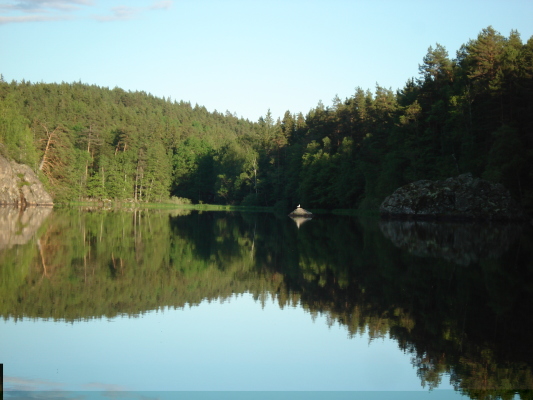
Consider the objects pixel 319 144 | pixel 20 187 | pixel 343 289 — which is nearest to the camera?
pixel 343 289

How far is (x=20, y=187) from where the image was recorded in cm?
6538

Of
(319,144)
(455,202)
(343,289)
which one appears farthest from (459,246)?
(319,144)

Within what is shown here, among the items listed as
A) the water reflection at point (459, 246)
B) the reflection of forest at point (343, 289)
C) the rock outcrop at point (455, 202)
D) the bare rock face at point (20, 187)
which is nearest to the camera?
the reflection of forest at point (343, 289)

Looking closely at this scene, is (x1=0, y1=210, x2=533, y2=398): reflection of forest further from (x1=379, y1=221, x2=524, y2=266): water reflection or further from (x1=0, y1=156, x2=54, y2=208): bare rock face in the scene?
(x1=0, y1=156, x2=54, y2=208): bare rock face

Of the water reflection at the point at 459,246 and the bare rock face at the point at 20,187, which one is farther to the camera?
the bare rock face at the point at 20,187

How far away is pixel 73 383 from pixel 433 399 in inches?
155

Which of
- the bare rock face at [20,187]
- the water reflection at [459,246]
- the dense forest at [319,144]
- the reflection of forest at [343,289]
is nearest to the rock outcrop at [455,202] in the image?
the dense forest at [319,144]

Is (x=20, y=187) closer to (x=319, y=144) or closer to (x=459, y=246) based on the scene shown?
(x=319, y=144)

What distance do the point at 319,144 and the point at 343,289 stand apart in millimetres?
65502

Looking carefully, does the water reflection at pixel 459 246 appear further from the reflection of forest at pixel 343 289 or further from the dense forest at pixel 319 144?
the dense forest at pixel 319 144

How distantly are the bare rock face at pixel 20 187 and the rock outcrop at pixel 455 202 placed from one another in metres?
40.6

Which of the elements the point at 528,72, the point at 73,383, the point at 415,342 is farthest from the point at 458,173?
the point at 73,383

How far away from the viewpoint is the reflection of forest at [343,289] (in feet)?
25.7

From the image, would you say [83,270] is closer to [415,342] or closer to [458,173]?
[415,342]
